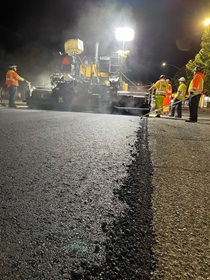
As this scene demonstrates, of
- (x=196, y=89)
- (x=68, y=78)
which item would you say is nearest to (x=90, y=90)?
(x=68, y=78)

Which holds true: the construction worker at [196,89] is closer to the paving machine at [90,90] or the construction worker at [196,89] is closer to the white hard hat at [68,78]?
the paving machine at [90,90]

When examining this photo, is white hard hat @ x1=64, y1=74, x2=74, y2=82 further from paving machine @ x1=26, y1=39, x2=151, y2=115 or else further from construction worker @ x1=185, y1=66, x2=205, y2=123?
construction worker @ x1=185, y1=66, x2=205, y2=123

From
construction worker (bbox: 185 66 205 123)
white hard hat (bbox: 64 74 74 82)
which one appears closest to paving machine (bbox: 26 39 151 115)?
white hard hat (bbox: 64 74 74 82)

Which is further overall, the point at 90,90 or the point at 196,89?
the point at 90,90

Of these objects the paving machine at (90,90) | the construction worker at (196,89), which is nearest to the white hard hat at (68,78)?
the paving machine at (90,90)

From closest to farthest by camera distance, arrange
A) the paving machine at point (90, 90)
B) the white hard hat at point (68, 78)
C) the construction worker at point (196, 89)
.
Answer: the construction worker at point (196, 89), the paving machine at point (90, 90), the white hard hat at point (68, 78)

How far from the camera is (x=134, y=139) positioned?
10.4ft

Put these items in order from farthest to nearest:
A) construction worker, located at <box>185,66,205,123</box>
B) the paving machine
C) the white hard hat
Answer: the white hard hat
the paving machine
construction worker, located at <box>185,66,205,123</box>

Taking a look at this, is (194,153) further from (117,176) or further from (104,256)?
(104,256)

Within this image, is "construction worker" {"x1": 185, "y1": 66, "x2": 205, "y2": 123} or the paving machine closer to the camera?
"construction worker" {"x1": 185, "y1": 66, "x2": 205, "y2": 123}

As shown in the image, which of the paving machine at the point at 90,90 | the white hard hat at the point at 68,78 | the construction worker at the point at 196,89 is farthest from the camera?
the white hard hat at the point at 68,78

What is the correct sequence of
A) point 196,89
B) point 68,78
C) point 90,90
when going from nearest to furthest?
point 196,89, point 90,90, point 68,78

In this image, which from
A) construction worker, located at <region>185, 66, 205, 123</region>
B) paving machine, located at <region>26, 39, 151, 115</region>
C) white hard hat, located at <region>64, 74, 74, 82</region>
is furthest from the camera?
white hard hat, located at <region>64, 74, 74, 82</region>

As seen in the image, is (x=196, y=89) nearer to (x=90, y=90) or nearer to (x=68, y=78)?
(x=90, y=90)
